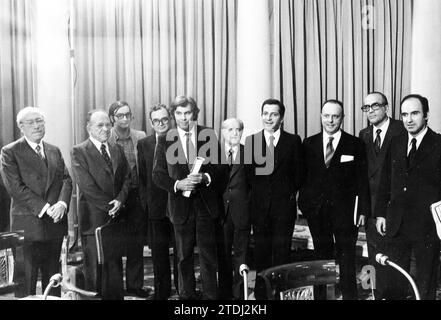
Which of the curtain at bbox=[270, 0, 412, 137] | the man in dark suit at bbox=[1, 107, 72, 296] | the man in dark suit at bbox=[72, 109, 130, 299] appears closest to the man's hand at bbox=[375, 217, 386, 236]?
the curtain at bbox=[270, 0, 412, 137]

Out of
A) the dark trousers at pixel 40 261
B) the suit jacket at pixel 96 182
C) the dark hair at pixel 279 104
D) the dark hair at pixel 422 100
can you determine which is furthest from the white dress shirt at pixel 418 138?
the dark trousers at pixel 40 261

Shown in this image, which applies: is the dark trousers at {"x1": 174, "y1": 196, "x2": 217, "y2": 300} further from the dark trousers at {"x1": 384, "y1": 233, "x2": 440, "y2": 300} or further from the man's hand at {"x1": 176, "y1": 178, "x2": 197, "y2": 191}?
the dark trousers at {"x1": 384, "y1": 233, "x2": 440, "y2": 300}

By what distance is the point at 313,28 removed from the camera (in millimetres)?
3432

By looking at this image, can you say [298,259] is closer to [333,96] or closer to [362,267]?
[362,267]

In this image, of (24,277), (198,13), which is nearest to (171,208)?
(24,277)

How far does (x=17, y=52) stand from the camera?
11.0ft

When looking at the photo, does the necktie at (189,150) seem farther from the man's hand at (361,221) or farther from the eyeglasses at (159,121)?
the man's hand at (361,221)

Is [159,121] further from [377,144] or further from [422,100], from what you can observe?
[422,100]

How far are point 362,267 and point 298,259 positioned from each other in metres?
0.43

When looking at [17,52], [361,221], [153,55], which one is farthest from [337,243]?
[17,52]

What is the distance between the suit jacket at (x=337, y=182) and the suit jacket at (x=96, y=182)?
1.15 m

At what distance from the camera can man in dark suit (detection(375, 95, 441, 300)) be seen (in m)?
3.21

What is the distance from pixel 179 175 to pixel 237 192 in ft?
1.25
